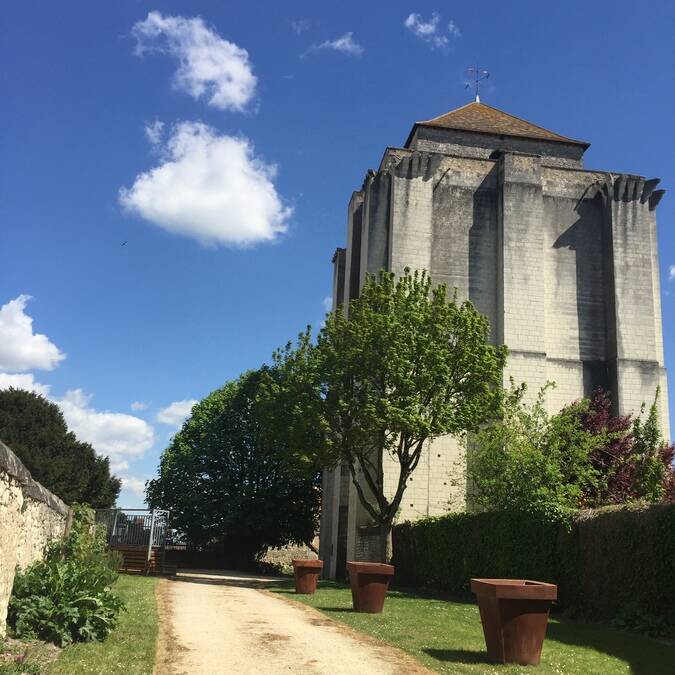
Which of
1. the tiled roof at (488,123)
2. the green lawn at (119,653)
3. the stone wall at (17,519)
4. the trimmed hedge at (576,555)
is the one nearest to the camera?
the green lawn at (119,653)

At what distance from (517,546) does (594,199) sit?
20474mm

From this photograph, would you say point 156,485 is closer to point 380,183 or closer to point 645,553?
point 380,183

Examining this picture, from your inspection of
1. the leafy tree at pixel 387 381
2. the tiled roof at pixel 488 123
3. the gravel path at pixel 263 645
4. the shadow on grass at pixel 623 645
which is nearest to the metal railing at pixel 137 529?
the leafy tree at pixel 387 381

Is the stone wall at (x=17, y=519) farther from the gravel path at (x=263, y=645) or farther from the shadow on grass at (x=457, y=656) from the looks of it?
the shadow on grass at (x=457, y=656)

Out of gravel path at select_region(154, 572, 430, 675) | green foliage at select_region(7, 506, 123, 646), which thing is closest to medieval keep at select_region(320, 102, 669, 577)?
gravel path at select_region(154, 572, 430, 675)

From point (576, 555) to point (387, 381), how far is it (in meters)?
8.34

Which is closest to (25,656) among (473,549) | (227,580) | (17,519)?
(17,519)

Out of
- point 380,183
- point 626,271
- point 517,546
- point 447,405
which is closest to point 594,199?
point 626,271

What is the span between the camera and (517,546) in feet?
52.4

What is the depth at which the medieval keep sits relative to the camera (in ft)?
96.0

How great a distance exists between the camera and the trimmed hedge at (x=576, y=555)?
38.3ft

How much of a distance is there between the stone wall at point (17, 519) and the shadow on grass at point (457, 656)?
485 centimetres

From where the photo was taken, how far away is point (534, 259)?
98.9ft

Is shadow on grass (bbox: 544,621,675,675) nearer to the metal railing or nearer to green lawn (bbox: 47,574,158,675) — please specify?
green lawn (bbox: 47,574,158,675)
